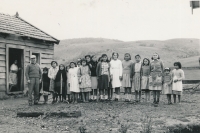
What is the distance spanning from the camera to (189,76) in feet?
53.9

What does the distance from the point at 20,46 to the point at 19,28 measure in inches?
46.0

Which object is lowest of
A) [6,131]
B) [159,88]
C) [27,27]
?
[6,131]

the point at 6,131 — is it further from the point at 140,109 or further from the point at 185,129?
the point at 140,109

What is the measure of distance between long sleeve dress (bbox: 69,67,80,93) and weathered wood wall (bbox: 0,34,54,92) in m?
3.49

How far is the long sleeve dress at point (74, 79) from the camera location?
1079cm

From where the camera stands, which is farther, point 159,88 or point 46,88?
point 46,88

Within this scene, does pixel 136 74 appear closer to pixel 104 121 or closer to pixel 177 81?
pixel 177 81

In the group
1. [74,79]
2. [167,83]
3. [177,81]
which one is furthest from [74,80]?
[177,81]

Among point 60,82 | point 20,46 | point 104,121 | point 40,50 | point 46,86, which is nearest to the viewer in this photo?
point 104,121

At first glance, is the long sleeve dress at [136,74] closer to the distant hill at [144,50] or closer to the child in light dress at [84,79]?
the child in light dress at [84,79]

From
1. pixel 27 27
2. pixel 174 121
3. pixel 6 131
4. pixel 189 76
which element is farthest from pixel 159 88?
pixel 27 27

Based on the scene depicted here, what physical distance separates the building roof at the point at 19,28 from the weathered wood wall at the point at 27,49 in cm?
28

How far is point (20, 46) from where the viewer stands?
13.4 metres

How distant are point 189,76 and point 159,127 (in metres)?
11.2
